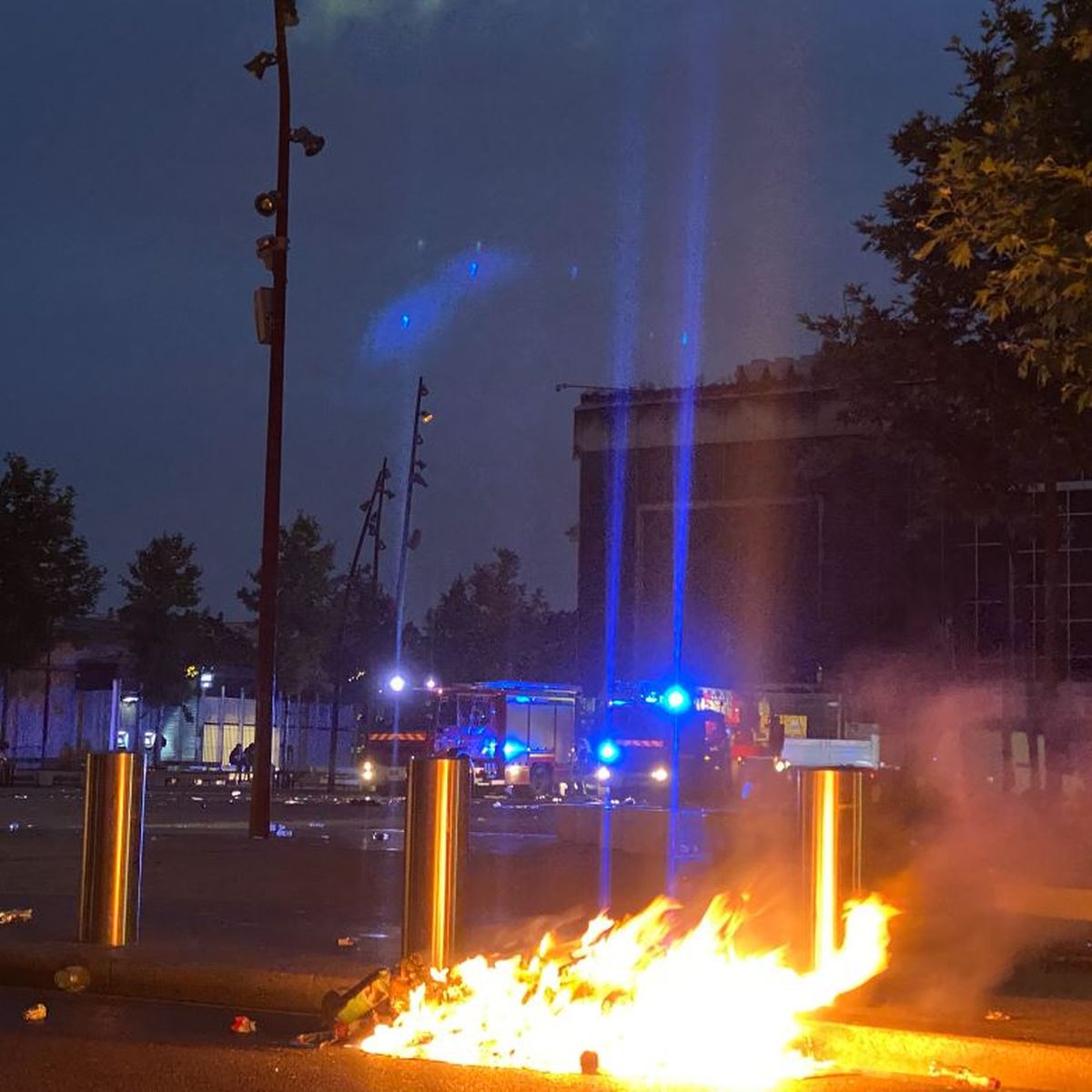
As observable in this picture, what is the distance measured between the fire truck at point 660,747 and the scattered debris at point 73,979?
2247 cm

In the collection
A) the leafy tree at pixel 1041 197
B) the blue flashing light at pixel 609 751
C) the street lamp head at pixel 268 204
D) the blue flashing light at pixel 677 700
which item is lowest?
the blue flashing light at pixel 609 751

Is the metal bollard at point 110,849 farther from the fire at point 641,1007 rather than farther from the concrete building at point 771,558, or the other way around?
the concrete building at point 771,558

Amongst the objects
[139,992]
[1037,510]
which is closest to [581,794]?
[1037,510]

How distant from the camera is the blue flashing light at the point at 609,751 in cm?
3141

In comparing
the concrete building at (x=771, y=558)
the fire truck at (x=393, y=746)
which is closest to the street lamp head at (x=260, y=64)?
the fire truck at (x=393, y=746)

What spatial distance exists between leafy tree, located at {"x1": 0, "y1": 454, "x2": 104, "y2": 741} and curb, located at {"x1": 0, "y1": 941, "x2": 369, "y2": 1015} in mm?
34142

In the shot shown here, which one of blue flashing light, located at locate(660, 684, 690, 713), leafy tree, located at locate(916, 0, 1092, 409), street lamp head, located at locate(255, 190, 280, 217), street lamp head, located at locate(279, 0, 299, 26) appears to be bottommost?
blue flashing light, located at locate(660, 684, 690, 713)

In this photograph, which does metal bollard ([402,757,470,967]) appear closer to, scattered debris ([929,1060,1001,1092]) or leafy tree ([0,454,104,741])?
scattered debris ([929,1060,1001,1092])

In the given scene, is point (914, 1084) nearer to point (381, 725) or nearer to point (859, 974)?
point (859, 974)

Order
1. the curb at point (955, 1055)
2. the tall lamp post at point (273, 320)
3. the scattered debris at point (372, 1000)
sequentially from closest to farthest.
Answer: the curb at point (955, 1055), the scattered debris at point (372, 1000), the tall lamp post at point (273, 320)

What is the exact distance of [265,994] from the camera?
857 centimetres

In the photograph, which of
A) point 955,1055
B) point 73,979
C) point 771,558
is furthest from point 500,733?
point 955,1055

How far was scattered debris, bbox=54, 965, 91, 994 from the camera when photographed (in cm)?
881

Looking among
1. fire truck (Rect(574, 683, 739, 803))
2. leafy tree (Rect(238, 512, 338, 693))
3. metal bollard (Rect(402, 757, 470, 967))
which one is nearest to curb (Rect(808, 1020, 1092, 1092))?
metal bollard (Rect(402, 757, 470, 967))
